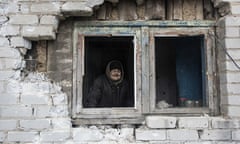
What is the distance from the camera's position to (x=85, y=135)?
2.79 m

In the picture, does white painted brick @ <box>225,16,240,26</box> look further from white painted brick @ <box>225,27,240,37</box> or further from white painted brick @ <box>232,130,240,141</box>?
white painted brick @ <box>232,130,240,141</box>

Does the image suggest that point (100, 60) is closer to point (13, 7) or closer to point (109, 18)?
point (109, 18)

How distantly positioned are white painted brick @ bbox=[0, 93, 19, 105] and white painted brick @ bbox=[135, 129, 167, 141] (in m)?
1.29

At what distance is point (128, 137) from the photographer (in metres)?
2.84

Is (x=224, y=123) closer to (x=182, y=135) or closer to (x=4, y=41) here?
(x=182, y=135)

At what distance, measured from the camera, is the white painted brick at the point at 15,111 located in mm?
2711

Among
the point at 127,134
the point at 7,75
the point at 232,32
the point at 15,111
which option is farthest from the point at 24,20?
the point at 232,32

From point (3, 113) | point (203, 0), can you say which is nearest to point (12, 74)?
point (3, 113)

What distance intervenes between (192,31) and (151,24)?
1.57ft

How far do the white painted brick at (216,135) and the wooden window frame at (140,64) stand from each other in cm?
25

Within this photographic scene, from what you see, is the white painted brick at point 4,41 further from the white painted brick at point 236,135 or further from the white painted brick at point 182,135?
the white painted brick at point 236,135

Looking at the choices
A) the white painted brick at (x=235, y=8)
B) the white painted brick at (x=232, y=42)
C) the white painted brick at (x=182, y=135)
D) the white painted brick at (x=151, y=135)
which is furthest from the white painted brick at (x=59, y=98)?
the white painted brick at (x=235, y=8)

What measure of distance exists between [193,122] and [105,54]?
7.39ft

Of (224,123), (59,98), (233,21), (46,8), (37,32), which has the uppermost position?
(46,8)
